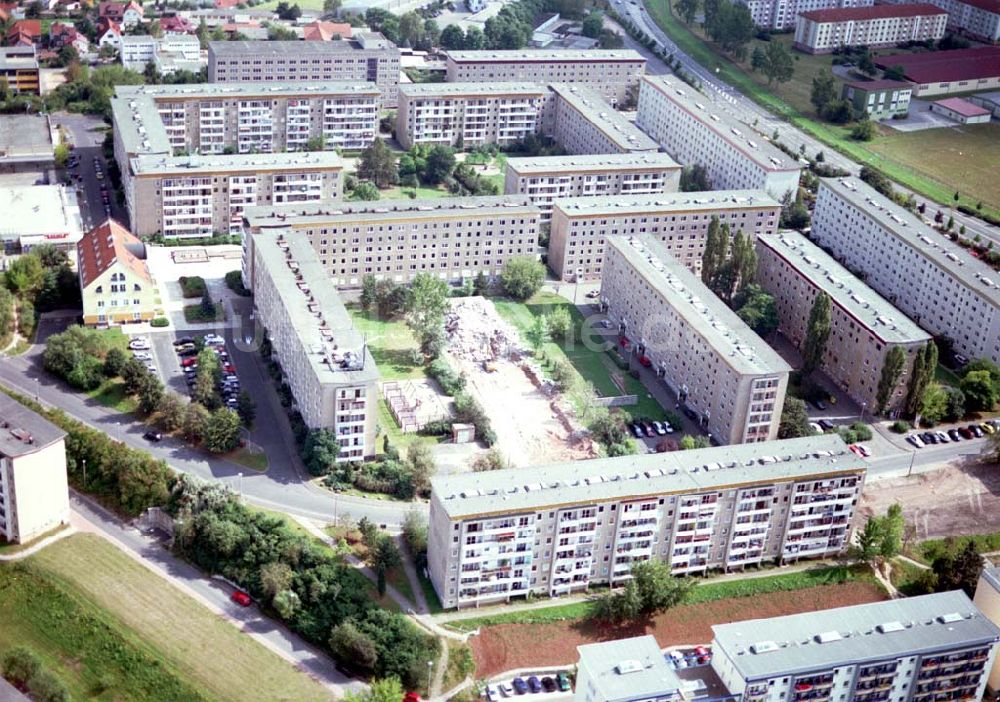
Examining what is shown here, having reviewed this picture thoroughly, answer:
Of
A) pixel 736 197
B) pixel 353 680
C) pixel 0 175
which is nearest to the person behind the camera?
pixel 353 680

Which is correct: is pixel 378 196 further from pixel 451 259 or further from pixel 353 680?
pixel 353 680

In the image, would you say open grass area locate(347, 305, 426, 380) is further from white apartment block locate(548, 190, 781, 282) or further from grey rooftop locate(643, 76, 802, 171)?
grey rooftop locate(643, 76, 802, 171)

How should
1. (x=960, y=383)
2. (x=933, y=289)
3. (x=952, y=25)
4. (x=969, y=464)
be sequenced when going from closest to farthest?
(x=969, y=464) < (x=960, y=383) < (x=933, y=289) < (x=952, y=25)

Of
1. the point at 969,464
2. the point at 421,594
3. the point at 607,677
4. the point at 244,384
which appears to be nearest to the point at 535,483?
the point at 421,594

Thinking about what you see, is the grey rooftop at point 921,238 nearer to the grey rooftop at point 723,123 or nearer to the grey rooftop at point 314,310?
the grey rooftop at point 723,123

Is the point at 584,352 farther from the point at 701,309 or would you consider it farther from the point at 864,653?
the point at 864,653

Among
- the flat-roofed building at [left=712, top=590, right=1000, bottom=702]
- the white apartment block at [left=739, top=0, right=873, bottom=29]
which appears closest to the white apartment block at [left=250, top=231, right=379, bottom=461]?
the flat-roofed building at [left=712, top=590, right=1000, bottom=702]
